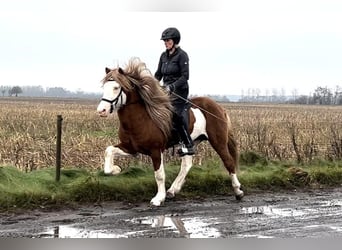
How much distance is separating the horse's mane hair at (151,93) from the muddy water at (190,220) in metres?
0.95

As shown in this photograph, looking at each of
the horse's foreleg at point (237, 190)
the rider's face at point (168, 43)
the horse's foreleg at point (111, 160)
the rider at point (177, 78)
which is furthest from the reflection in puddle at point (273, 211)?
the rider's face at point (168, 43)

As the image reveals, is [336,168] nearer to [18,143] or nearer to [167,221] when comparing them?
[167,221]

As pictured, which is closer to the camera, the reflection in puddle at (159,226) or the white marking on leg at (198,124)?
the reflection in puddle at (159,226)

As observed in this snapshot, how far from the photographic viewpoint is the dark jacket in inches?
212

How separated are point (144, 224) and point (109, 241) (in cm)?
75

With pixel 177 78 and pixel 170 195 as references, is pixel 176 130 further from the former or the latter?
pixel 170 195

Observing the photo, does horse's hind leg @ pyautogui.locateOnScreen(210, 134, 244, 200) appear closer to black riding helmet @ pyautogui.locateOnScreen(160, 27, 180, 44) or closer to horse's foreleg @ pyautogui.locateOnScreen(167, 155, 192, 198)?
horse's foreleg @ pyautogui.locateOnScreen(167, 155, 192, 198)

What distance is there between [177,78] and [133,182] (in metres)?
1.37

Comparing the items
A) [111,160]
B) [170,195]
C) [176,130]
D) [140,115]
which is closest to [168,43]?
[140,115]

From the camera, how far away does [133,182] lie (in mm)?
5824

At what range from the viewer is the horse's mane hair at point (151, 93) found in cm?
532

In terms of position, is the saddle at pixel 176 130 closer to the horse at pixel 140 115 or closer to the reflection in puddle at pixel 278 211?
the horse at pixel 140 115

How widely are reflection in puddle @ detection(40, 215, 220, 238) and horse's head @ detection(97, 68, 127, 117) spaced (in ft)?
3.78

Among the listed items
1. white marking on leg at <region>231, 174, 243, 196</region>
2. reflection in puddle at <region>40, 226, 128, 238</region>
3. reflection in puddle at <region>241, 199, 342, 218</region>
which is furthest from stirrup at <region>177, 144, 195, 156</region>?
reflection in puddle at <region>40, 226, 128, 238</region>
